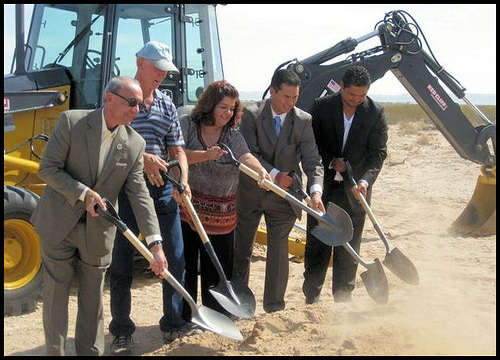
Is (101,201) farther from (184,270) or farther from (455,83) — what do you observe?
(455,83)

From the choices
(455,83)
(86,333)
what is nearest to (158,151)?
(86,333)

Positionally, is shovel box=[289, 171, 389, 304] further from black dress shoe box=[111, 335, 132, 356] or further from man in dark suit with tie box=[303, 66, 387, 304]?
black dress shoe box=[111, 335, 132, 356]

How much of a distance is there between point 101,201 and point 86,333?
934 millimetres

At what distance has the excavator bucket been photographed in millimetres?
8828

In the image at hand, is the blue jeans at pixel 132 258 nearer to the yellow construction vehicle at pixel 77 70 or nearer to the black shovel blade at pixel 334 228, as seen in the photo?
the black shovel blade at pixel 334 228

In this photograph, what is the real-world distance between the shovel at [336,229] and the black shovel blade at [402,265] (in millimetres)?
234

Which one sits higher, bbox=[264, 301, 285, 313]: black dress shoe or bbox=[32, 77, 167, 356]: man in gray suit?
bbox=[32, 77, 167, 356]: man in gray suit

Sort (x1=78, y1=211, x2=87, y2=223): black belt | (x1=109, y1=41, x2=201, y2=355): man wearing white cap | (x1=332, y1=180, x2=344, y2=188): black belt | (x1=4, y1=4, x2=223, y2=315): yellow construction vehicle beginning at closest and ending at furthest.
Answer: (x1=78, y1=211, x2=87, y2=223): black belt
(x1=109, y1=41, x2=201, y2=355): man wearing white cap
(x1=332, y1=180, x2=344, y2=188): black belt
(x1=4, y1=4, x2=223, y2=315): yellow construction vehicle

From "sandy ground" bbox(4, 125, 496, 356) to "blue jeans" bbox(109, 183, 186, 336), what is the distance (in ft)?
0.85

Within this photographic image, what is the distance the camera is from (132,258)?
459 cm

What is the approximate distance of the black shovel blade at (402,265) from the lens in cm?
564

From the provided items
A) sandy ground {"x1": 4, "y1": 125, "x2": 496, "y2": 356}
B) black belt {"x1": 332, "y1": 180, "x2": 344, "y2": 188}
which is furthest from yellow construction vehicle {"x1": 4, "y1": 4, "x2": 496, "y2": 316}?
black belt {"x1": 332, "y1": 180, "x2": 344, "y2": 188}

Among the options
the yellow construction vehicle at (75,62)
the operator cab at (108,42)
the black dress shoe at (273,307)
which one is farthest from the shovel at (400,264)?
the operator cab at (108,42)

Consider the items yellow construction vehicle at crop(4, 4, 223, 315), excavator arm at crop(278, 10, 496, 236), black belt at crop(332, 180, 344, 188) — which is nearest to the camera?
black belt at crop(332, 180, 344, 188)
